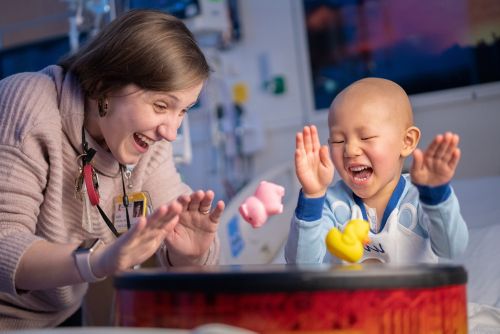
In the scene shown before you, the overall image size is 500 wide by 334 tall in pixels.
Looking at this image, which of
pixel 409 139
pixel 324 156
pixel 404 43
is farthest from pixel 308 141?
pixel 404 43

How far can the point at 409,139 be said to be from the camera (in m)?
1.48

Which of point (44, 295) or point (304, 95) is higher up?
point (304, 95)

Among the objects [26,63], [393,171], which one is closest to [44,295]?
[393,171]

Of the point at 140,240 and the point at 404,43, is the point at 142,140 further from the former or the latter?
→ the point at 404,43

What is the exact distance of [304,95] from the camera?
12.1 feet

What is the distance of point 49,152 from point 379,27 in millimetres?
2409

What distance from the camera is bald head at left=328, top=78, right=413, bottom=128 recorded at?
1.44 meters

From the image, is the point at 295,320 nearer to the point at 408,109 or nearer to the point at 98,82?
the point at 408,109

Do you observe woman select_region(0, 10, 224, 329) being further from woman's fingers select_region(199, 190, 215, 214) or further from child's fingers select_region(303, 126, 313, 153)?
child's fingers select_region(303, 126, 313, 153)

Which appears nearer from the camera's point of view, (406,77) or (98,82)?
(98,82)

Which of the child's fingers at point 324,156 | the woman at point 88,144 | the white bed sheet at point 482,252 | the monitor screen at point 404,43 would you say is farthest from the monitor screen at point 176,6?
the child's fingers at point 324,156

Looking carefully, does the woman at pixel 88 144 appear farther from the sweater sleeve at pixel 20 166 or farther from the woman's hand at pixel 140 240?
the woman's hand at pixel 140 240

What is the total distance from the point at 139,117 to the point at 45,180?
259mm

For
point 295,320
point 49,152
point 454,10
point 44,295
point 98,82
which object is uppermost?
point 454,10
